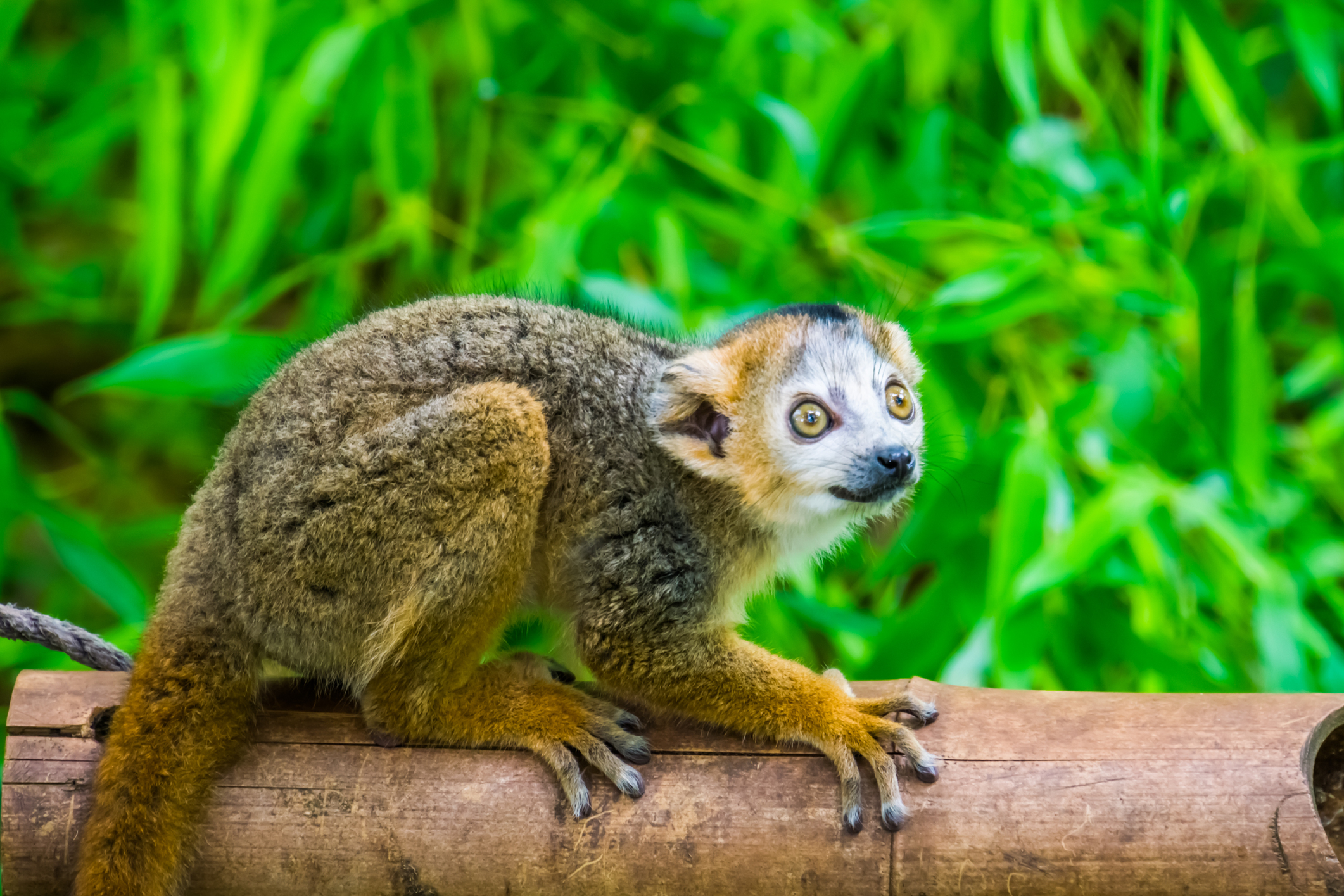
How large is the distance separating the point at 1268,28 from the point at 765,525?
5.03 meters

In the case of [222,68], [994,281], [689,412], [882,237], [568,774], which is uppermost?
[222,68]

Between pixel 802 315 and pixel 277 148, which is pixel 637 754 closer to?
pixel 802 315

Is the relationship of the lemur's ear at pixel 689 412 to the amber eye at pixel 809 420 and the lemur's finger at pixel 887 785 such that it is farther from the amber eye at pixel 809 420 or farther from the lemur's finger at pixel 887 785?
the lemur's finger at pixel 887 785

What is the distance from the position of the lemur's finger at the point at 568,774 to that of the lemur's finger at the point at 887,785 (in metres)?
0.77

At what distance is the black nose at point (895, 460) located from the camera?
10.8 ft

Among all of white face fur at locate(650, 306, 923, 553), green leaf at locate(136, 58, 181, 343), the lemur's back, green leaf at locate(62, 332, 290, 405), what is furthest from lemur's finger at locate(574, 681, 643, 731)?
green leaf at locate(136, 58, 181, 343)

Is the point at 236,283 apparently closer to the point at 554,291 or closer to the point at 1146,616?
the point at 554,291

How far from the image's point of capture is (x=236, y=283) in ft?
19.6

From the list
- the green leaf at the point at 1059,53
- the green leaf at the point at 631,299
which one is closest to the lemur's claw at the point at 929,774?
the green leaf at the point at 631,299

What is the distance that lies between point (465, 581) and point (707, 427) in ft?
3.34

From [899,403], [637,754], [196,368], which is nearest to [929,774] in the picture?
[637,754]

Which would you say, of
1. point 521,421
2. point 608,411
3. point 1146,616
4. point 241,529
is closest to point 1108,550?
point 1146,616

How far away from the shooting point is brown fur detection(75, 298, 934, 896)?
2.98 m

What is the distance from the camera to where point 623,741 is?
310 centimetres
